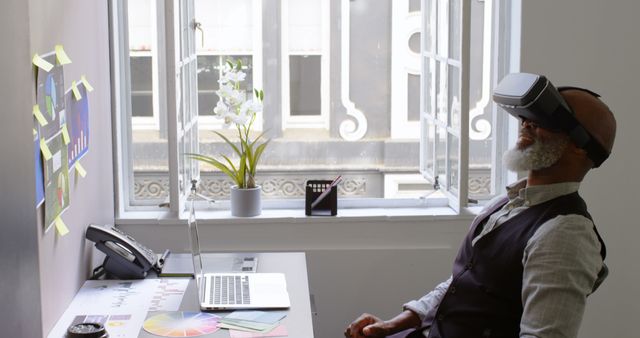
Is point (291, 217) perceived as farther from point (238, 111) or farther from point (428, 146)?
point (428, 146)

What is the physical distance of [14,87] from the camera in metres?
0.54

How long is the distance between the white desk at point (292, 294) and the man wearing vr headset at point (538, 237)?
39 cm

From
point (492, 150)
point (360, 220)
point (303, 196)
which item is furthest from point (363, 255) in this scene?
point (492, 150)

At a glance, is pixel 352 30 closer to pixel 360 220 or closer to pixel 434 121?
pixel 434 121

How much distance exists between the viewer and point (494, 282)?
2266 millimetres

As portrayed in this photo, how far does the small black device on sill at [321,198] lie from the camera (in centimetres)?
352

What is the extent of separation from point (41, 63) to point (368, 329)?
127 centimetres

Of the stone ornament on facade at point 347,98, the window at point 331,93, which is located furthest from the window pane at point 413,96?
the stone ornament on facade at point 347,98

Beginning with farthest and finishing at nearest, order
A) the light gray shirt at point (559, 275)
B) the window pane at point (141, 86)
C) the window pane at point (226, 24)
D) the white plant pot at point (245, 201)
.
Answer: the window pane at point (226, 24)
the window pane at point (141, 86)
the white plant pot at point (245, 201)
the light gray shirt at point (559, 275)

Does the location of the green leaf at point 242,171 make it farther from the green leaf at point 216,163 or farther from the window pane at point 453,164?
the window pane at point 453,164

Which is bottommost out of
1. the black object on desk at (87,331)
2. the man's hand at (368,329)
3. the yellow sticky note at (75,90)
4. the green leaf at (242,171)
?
the man's hand at (368,329)

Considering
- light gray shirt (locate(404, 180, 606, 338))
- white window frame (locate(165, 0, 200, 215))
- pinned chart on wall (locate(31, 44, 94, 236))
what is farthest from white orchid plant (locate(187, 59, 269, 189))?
light gray shirt (locate(404, 180, 606, 338))

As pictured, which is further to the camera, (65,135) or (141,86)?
(141,86)

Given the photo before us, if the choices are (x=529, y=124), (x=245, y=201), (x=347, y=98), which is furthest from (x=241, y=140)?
(x=529, y=124)
